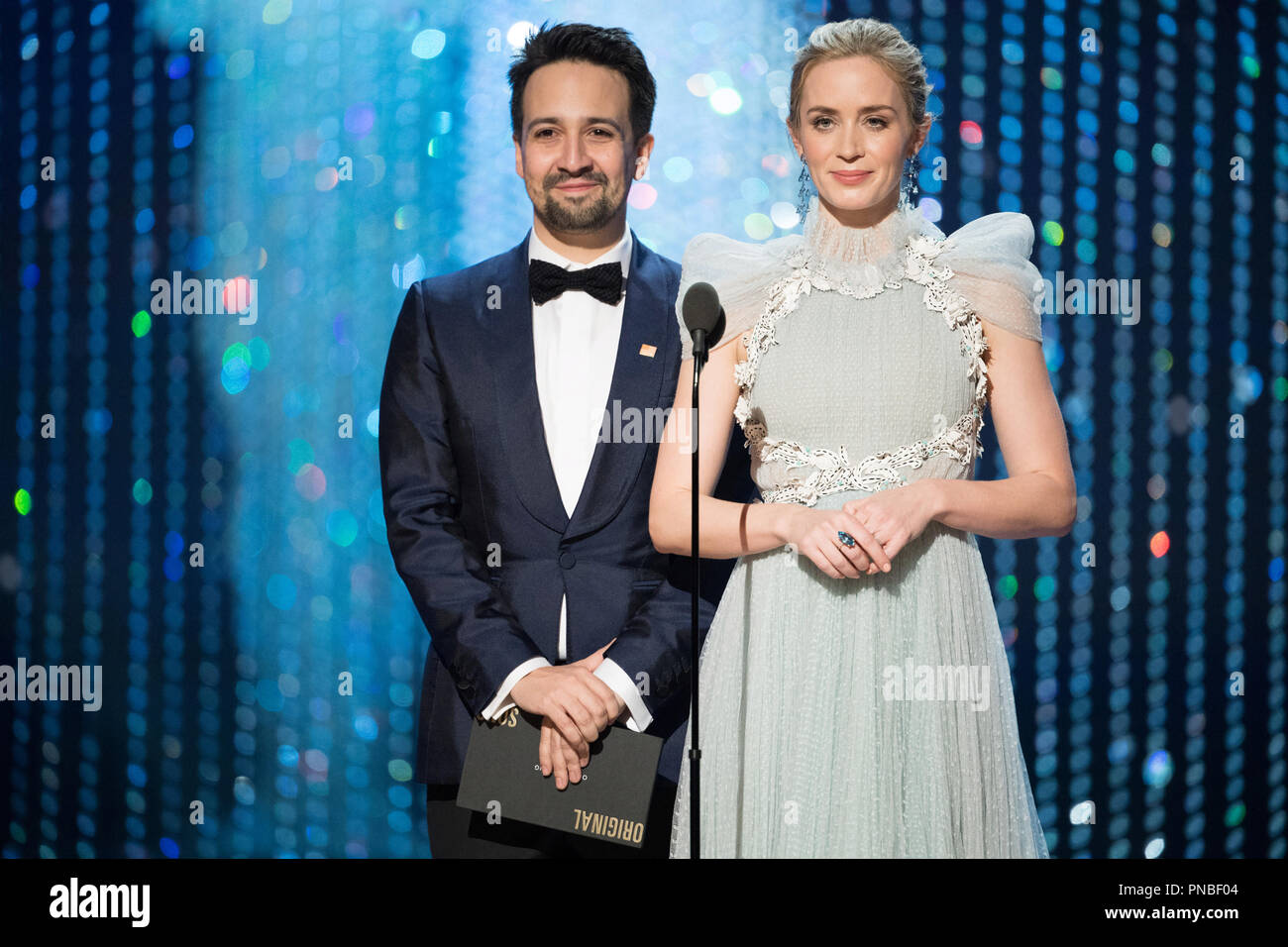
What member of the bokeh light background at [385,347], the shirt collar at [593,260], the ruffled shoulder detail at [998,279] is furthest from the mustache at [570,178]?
the ruffled shoulder detail at [998,279]

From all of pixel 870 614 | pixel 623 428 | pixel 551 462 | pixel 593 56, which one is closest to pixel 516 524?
pixel 551 462

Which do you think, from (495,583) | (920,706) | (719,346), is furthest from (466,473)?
(920,706)

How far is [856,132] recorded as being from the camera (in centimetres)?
215

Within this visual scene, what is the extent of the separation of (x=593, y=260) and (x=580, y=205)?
12 centimetres

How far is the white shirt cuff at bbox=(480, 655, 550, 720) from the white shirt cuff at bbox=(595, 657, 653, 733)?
0.36 feet

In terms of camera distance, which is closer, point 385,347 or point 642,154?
point 642,154

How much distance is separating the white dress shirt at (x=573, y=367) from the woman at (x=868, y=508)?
252mm

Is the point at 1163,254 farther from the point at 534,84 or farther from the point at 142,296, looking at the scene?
the point at 142,296

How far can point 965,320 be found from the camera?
2.11m

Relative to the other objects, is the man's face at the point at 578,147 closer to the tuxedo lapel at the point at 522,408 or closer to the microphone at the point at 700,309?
the tuxedo lapel at the point at 522,408

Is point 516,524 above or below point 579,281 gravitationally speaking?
below

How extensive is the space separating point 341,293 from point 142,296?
48 cm

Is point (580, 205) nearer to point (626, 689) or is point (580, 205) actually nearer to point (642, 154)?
point (642, 154)

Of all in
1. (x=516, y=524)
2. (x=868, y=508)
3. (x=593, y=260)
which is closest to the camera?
(x=868, y=508)
